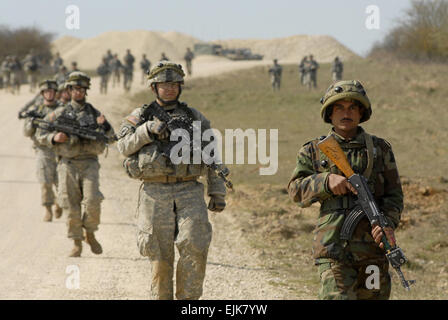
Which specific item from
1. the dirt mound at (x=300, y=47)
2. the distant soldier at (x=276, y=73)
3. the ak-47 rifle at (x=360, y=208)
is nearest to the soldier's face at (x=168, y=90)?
the ak-47 rifle at (x=360, y=208)

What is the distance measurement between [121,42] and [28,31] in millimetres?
31277

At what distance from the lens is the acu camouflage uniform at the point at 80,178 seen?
9.21 meters

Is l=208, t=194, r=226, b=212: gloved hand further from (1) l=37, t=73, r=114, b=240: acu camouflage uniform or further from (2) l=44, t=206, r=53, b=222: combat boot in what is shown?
(2) l=44, t=206, r=53, b=222: combat boot

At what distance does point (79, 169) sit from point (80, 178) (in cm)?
11

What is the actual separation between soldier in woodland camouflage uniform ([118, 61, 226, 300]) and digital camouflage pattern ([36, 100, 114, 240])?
125 inches

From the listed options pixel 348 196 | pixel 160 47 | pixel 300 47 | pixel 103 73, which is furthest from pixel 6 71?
pixel 300 47

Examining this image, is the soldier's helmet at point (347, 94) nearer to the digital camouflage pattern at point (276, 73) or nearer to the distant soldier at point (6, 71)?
the digital camouflage pattern at point (276, 73)

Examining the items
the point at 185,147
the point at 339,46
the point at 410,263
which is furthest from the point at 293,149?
the point at 339,46

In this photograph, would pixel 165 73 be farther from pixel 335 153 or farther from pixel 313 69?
pixel 313 69

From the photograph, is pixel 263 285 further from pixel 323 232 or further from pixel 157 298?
pixel 323 232

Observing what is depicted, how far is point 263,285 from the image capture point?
A: 8.34 m

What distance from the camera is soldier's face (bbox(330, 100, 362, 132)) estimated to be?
4.84 m

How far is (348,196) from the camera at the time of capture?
4781 mm

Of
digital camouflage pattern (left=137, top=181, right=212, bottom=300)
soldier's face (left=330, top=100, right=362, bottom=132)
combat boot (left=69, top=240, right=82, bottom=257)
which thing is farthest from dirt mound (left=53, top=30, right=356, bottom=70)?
soldier's face (left=330, top=100, right=362, bottom=132)
